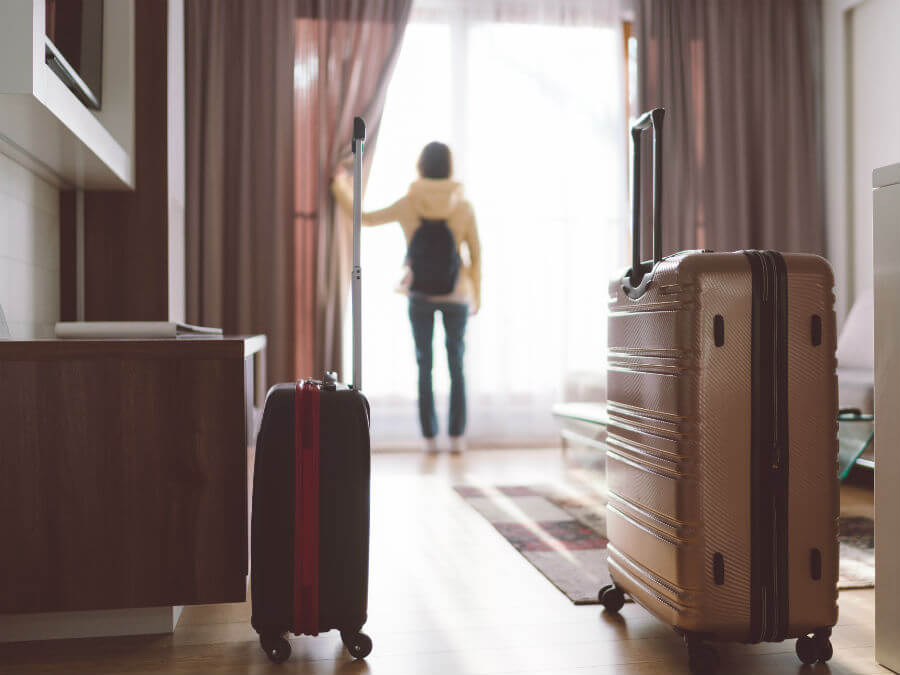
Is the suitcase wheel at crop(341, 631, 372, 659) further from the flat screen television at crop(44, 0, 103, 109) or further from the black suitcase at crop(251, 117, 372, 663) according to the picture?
the flat screen television at crop(44, 0, 103, 109)

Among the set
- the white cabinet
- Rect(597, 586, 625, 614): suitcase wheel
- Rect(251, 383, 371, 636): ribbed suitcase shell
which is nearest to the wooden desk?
Answer: Rect(251, 383, 371, 636): ribbed suitcase shell

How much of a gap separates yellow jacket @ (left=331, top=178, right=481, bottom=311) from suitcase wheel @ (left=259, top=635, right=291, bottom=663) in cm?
259

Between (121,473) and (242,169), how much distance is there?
2.82m

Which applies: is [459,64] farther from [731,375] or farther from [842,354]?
[731,375]

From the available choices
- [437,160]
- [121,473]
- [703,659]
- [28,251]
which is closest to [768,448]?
[703,659]

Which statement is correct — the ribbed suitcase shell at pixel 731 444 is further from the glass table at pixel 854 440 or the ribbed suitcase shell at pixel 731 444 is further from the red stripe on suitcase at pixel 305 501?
the glass table at pixel 854 440

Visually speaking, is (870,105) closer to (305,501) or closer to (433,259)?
(433,259)

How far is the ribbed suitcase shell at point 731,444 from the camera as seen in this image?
4.01 ft

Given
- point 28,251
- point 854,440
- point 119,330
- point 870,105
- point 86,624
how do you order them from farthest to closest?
point 870,105
point 854,440
point 28,251
point 119,330
point 86,624

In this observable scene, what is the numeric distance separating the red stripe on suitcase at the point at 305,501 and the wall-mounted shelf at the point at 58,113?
71cm

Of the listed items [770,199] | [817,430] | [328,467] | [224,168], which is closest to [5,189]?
[328,467]

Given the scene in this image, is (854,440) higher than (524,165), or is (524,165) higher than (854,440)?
(524,165)

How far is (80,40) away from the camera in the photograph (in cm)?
205

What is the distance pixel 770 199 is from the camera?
170 inches
